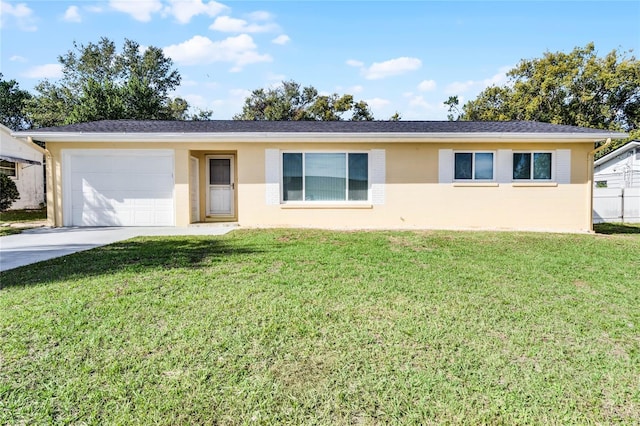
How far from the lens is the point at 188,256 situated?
604 centimetres

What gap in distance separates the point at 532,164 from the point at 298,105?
968 inches

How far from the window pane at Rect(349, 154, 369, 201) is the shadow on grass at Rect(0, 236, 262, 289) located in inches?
173

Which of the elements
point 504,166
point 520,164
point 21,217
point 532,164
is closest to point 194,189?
point 21,217

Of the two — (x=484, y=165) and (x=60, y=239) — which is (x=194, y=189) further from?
(x=484, y=165)

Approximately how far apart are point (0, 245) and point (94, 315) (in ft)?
19.0

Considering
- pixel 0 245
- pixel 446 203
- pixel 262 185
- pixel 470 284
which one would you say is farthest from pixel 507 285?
pixel 0 245

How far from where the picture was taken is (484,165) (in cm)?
1064

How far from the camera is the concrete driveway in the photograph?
616 cm

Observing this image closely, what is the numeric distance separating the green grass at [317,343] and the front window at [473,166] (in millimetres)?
5451

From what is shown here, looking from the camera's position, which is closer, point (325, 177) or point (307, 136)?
point (307, 136)

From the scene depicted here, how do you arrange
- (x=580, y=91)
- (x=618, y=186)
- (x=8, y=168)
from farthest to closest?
(x=580, y=91)
(x=618, y=186)
(x=8, y=168)

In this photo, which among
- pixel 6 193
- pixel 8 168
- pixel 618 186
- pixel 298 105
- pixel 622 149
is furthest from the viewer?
pixel 298 105

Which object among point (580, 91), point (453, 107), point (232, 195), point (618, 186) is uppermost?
point (453, 107)

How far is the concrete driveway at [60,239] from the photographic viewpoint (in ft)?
20.2
